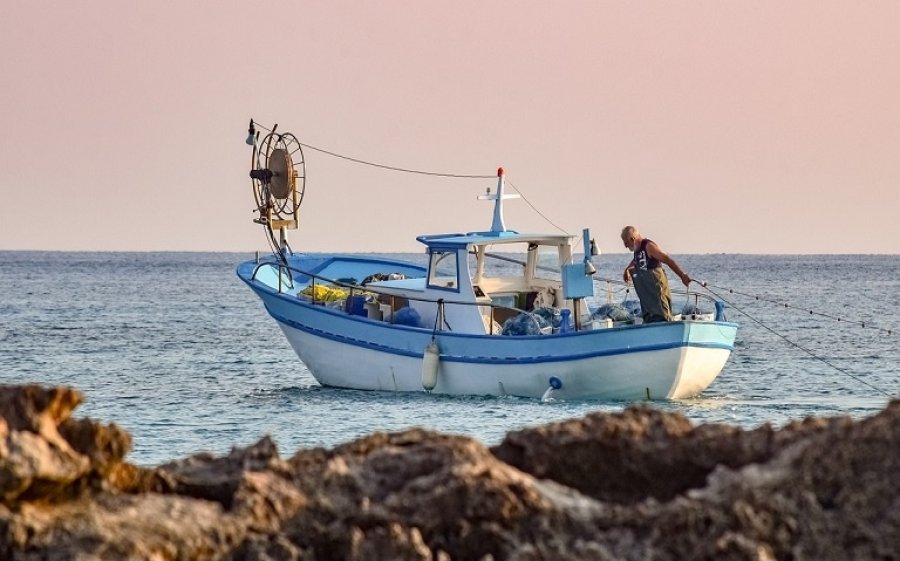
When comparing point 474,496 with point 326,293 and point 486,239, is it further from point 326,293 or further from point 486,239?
point 326,293

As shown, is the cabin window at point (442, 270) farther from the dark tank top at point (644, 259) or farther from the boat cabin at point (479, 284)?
the dark tank top at point (644, 259)

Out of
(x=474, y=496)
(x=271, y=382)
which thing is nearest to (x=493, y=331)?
(x=271, y=382)

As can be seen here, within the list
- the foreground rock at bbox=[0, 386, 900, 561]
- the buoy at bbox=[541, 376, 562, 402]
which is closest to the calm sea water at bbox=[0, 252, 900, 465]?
the buoy at bbox=[541, 376, 562, 402]

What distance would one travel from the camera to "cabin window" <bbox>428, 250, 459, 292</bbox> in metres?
21.0

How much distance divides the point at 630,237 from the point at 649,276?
568 millimetres

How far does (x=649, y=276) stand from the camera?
18.4 m

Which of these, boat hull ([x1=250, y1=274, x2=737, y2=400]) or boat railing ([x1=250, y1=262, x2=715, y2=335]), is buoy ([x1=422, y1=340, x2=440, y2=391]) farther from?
boat railing ([x1=250, y1=262, x2=715, y2=335])

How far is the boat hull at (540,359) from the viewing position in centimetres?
1889

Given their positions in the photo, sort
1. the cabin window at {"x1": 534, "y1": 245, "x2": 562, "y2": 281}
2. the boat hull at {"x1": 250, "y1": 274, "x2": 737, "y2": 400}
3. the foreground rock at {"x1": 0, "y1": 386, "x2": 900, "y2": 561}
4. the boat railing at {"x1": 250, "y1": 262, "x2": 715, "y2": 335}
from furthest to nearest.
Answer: the cabin window at {"x1": 534, "y1": 245, "x2": 562, "y2": 281}
the boat railing at {"x1": 250, "y1": 262, "x2": 715, "y2": 335}
the boat hull at {"x1": 250, "y1": 274, "x2": 737, "y2": 400}
the foreground rock at {"x1": 0, "y1": 386, "x2": 900, "y2": 561}

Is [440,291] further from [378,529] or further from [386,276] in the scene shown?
[378,529]

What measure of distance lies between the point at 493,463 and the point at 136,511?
120 cm

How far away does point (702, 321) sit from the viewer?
62.4 feet

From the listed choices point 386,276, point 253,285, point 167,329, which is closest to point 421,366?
point 386,276

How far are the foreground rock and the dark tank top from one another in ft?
40.0
